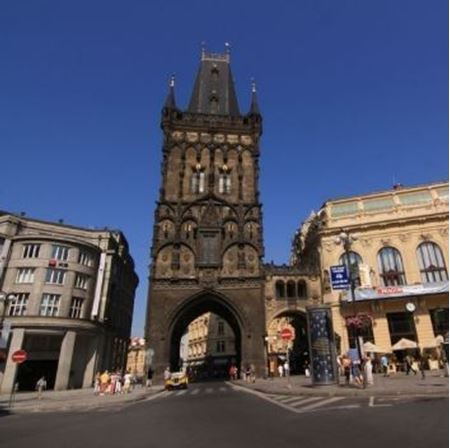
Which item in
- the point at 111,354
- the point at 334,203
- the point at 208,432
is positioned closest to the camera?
the point at 208,432

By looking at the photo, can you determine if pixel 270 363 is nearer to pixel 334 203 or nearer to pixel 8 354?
pixel 334 203

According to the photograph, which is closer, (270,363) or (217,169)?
(270,363)

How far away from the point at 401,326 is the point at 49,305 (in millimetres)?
33217

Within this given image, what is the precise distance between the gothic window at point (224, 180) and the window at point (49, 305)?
2194cm

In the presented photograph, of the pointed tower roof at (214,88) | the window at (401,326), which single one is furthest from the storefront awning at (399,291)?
the pointed tower roof at (214,88)

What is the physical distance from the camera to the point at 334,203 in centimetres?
4309

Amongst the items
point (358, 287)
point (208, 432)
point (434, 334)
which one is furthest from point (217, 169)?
point (208, 432)

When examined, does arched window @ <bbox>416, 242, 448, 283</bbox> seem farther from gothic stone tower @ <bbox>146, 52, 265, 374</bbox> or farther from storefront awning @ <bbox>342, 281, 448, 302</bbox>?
gothic stone tower @ <bbox>146, 52, 265, 374</bbox>

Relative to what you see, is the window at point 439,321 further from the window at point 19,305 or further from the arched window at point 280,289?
the window at point 19,305

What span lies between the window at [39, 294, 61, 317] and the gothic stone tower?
9.11 meters

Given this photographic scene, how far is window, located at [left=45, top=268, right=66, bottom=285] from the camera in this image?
1455 inches

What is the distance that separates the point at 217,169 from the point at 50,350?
27.1 meters

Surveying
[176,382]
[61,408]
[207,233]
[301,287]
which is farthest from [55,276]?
[301,287]

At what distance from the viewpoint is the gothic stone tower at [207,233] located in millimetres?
40125
